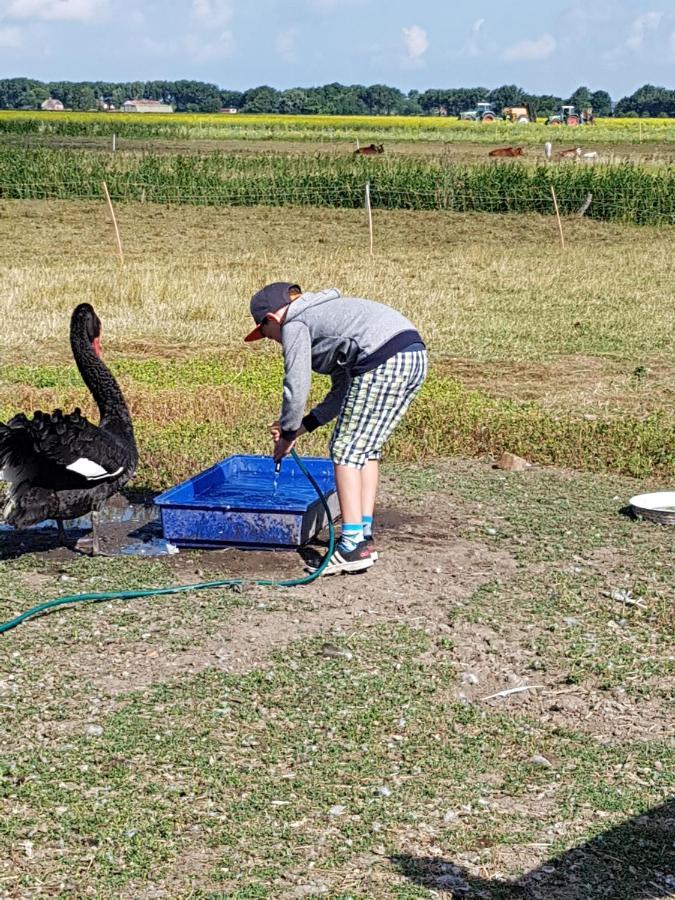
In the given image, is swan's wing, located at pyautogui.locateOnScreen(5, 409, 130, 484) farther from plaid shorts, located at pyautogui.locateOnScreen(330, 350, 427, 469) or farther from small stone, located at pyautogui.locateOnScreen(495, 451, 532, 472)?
small stone, located at pyautogui.locateOnScreen(495, 451, 532, 472)

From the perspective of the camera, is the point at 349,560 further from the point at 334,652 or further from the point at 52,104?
the point at 52,104

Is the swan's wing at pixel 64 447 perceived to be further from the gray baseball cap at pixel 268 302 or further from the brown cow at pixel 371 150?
the brown cow at pixel 371 150

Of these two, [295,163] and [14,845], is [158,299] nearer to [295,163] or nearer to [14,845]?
[14,845]

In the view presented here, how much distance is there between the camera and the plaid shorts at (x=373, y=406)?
21.0ft

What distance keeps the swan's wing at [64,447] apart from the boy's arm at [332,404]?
1.19 m

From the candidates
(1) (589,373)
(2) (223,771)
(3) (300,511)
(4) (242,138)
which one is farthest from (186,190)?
(4) (242,138)

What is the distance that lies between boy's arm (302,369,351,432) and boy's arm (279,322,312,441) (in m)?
0.47

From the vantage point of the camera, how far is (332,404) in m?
6.89

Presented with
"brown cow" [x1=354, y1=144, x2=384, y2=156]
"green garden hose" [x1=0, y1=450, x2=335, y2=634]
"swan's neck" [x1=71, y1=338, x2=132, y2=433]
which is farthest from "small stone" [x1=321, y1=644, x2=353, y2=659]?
"brown cow" [x1=354, y1=144, x2=384, y2=156]

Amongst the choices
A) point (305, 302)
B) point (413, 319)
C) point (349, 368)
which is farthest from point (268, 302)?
point (413, 319)

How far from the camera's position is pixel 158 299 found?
57.9 ft

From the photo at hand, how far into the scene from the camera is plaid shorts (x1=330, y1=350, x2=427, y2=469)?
6.40 m

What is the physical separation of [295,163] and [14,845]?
1372 inches

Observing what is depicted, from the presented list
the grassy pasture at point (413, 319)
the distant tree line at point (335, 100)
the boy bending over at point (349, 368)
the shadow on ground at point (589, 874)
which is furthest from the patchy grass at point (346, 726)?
the distant tree line at point (335, 100)
